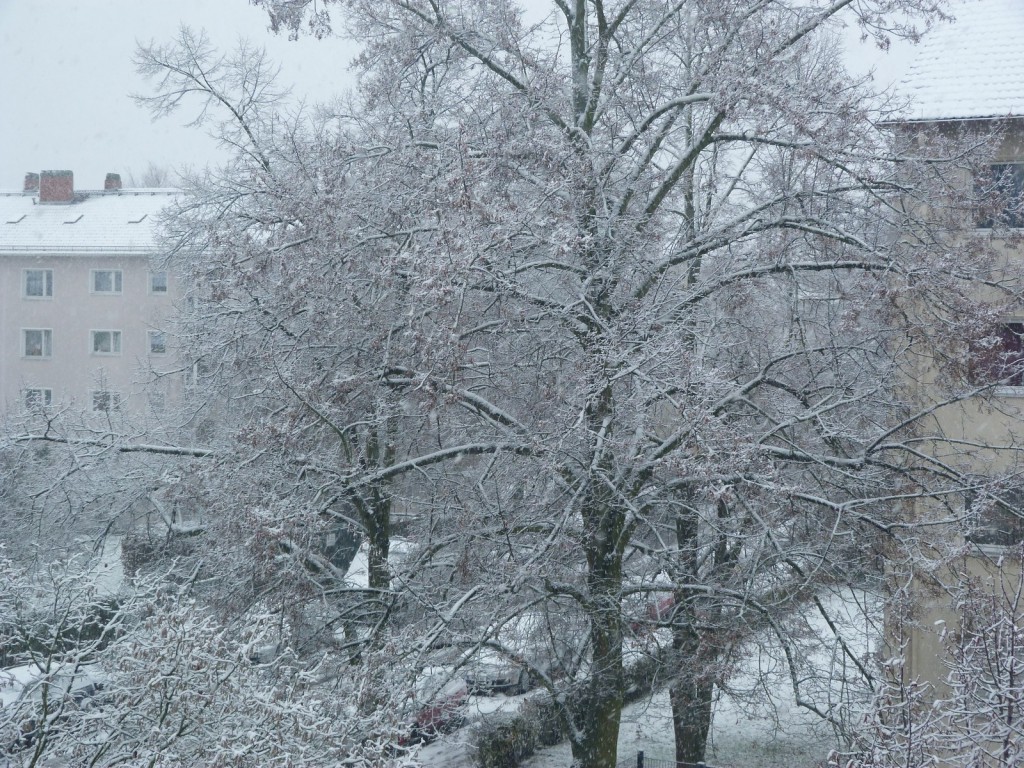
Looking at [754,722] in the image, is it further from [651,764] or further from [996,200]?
[996,200]

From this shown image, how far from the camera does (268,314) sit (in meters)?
10.1

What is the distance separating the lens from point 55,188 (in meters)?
32.8

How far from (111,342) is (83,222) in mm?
4099

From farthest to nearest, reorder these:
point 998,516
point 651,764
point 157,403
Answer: point 157,403 → point 651,764 → point 998,516

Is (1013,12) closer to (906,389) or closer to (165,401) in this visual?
(906,389)

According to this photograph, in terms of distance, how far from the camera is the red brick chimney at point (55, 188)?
108 feet

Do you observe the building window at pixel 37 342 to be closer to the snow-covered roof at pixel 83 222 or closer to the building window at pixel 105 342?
the building window at pixel 105 342

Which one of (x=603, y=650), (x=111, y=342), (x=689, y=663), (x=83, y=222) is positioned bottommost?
(x=689, y=663)

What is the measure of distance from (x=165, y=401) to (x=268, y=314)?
6171mm

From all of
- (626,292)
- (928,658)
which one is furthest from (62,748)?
(928,658)

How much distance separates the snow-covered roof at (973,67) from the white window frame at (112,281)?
Result: 2442 centimetres

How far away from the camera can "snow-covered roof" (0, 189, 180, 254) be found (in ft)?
101

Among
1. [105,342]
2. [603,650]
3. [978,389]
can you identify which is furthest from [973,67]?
[105,342]

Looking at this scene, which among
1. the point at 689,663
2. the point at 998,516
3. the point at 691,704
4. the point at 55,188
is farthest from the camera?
the point at 55,188
